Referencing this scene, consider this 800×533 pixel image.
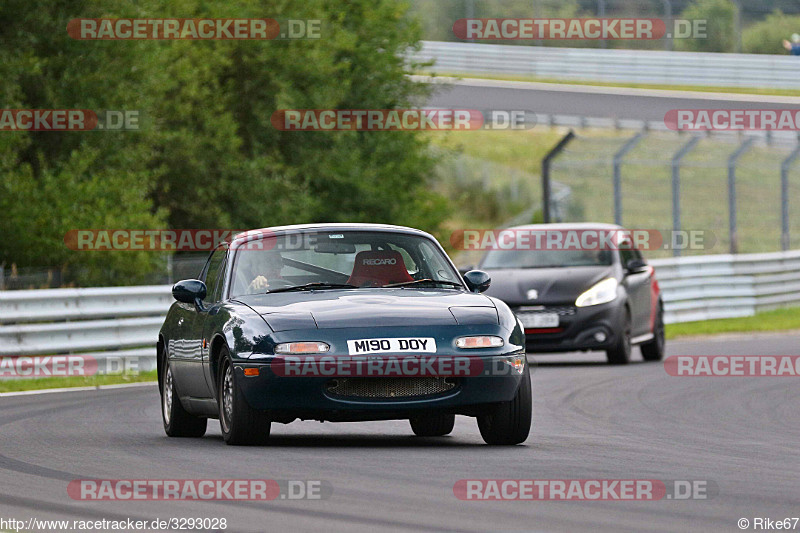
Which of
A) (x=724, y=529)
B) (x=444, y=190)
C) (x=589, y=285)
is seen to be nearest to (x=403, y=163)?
(x=589, y=285)

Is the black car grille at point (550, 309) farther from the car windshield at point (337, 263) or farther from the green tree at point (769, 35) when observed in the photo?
A: the green tree at point (769, 35)

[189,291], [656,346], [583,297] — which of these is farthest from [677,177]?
[189,291]

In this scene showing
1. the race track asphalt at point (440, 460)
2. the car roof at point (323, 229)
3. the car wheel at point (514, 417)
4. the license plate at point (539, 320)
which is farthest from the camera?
the license plate at point (539, 320)

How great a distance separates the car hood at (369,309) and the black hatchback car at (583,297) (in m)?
8.20

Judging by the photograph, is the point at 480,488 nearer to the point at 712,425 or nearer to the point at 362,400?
the point at 362,400

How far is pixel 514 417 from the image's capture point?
9.75 m

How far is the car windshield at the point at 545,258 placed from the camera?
19.3 metres

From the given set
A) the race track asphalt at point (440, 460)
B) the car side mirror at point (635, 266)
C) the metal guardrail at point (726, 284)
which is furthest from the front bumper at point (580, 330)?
the metal guardrail at point (726, 284)

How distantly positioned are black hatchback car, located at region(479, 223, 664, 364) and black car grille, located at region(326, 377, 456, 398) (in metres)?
8.74

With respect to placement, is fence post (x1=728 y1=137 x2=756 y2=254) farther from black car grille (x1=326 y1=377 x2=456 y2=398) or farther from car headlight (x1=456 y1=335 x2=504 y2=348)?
black car grille (x1=326 y1=377 x2=456 y2=398)

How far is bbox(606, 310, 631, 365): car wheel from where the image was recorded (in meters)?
18.5

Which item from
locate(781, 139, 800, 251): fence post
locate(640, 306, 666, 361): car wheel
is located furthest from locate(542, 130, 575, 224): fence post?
locate(640, 306, 666, 361): car wheel

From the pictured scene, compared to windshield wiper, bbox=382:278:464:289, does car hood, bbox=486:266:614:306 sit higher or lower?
lower

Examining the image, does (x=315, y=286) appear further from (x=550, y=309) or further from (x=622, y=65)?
(x=622, y=65)
